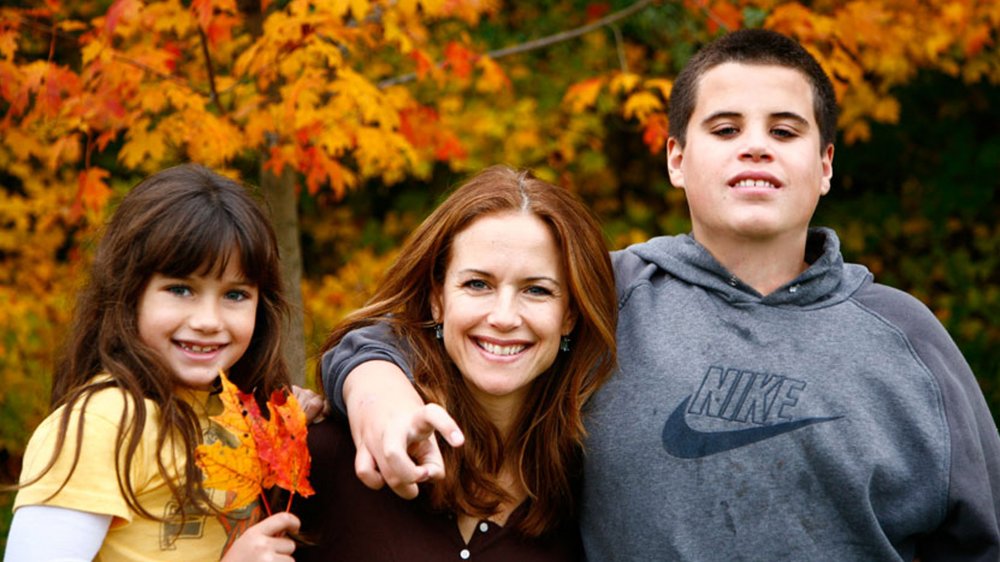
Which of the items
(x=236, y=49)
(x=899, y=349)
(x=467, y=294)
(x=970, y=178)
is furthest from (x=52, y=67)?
(x=970, y=178)

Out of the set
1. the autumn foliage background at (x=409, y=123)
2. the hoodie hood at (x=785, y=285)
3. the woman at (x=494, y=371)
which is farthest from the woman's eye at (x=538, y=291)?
the autumn foliage background at (x=409, y=123)

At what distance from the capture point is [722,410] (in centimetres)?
241

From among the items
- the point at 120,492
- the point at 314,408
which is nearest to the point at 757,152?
the point at 314,408

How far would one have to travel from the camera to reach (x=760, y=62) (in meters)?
2.62

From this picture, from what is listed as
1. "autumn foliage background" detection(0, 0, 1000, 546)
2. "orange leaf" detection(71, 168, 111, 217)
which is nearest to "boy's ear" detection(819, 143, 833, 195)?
"autumn foliage background" detection(0, 0, 1000, 546)

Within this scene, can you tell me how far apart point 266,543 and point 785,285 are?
49.1 inches

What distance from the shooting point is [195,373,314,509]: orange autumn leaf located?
2186mm

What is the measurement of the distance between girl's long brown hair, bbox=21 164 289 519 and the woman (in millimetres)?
269

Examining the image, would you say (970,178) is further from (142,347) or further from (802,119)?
(142,347)

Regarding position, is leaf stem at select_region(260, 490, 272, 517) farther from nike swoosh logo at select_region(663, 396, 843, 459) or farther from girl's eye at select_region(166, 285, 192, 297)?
nike swoosh logo at select_region(663, 396, 843, 459)

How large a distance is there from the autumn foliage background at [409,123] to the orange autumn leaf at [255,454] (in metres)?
1.25

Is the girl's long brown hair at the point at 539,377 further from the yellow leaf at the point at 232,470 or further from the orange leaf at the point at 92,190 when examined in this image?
the orange leaf at the point at 92,190

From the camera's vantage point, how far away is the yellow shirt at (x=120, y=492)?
217 cm

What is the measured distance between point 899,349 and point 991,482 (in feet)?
1.10
